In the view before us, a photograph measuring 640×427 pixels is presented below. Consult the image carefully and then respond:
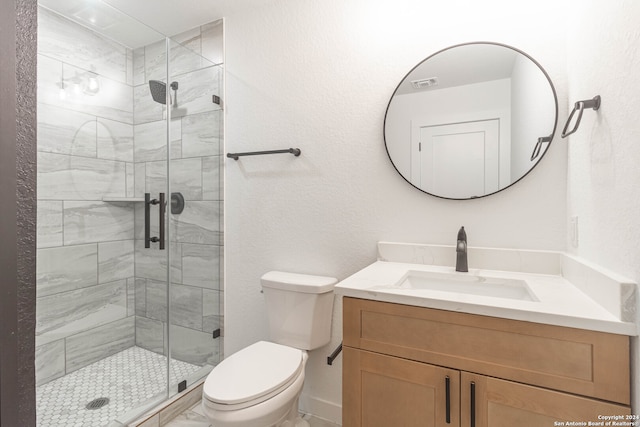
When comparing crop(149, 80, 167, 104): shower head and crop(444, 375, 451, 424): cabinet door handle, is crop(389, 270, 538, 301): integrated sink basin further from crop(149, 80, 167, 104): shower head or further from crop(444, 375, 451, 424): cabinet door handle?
crop(149, 80, 167, 104): shower head

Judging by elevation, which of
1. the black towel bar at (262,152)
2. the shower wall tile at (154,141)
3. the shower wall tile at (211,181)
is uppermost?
the shower wall tile at (154,141)

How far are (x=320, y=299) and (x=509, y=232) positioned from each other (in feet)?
3.15

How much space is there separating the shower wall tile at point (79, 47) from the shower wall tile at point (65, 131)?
339 millimetres

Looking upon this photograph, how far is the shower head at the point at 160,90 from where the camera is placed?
210 cm

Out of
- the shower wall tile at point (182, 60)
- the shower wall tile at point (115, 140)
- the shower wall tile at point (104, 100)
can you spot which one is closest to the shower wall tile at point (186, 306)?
the shower wall tile at point (115, 140)

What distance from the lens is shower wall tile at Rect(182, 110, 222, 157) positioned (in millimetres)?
2119

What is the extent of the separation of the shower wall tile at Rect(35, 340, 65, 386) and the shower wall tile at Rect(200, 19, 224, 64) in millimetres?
2079

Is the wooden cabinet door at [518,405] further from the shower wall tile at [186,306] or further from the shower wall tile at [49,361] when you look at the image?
the shower wall tile at [49,361]

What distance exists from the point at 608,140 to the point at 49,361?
9.60 feet

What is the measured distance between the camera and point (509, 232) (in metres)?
1.44

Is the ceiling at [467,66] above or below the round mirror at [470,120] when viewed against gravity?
above

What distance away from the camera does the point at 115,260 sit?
2293mm

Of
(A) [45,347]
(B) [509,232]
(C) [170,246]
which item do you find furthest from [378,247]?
(A) [45,347]

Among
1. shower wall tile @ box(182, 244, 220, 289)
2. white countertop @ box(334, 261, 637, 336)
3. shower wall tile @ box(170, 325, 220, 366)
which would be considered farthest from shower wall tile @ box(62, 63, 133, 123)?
white countertop @ box(334, 261, 637, 336)
